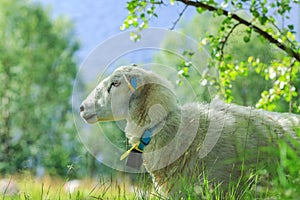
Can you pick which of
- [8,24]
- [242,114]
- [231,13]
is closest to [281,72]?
[231,13]

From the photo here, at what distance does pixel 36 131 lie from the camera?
22672 mm

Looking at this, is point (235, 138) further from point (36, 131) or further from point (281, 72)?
point (36, 131)

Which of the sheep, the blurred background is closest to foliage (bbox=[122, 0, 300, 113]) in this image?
the sheep

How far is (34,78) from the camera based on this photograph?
76.9 feet

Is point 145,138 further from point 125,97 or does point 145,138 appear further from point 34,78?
point 34,78

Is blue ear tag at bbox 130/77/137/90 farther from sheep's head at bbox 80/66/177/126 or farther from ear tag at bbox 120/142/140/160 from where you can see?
ear tag at bbox 120/142/140/160

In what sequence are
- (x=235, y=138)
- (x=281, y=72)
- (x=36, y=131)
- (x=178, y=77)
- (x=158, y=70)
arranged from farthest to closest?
1. (x=36, y=131)
2. (x=281, y=72)
3. (x=178, y=77)
4. (x=158, y=70)
5. (x=235, y=138)

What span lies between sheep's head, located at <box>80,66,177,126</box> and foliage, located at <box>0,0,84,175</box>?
59.9ft

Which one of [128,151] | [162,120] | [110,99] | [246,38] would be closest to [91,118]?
[110,99]

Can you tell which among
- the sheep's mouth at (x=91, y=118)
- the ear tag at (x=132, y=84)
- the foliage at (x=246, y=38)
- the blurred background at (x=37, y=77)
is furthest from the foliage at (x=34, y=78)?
the ear tag at (x=132, y=84)

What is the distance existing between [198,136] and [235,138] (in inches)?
10.4

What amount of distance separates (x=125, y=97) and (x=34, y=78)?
67.1 feet

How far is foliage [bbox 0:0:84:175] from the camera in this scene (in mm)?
22422

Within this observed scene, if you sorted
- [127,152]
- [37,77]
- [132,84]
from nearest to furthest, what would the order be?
[127,152], [132,84], [37,77]
